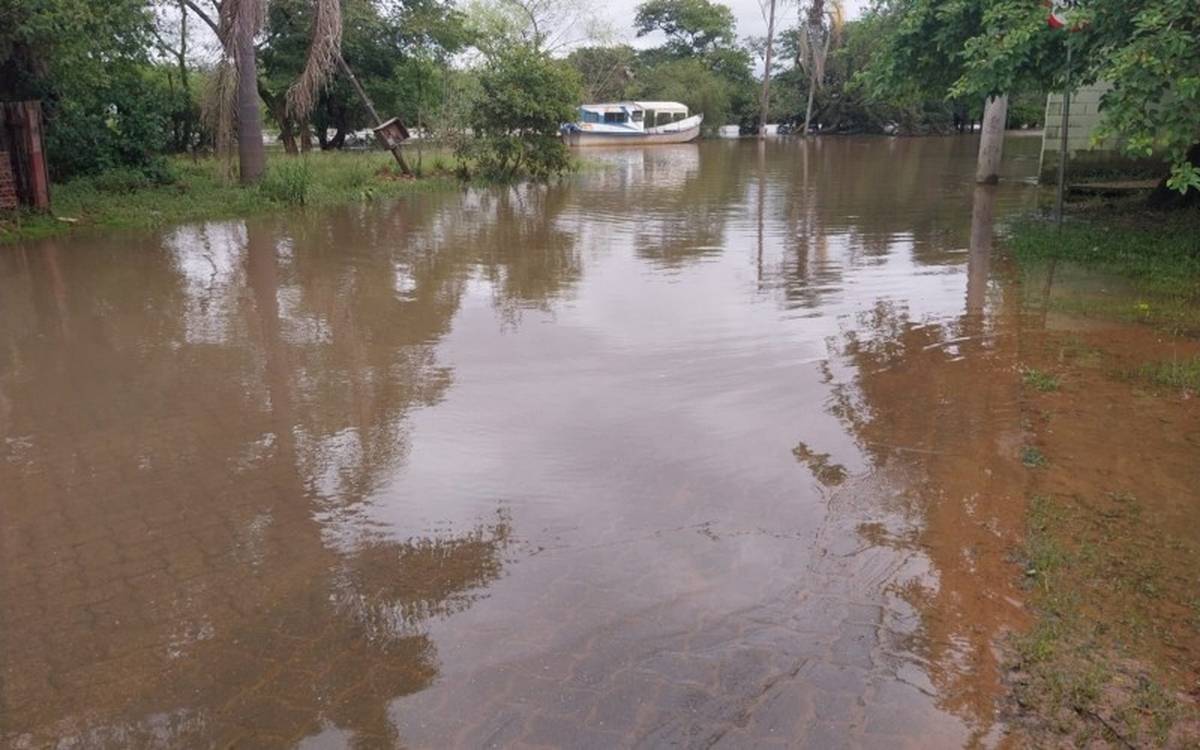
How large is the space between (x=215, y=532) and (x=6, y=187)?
11996mm

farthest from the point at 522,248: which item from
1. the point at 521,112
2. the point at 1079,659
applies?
the point at 1079,659

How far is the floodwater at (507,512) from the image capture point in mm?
3346

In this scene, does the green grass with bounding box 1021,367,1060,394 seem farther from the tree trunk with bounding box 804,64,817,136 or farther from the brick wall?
the tree trunk with bounding box 804,64,817,136

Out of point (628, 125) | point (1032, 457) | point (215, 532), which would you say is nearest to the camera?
point (215, 532)

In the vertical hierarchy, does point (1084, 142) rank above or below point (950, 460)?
above

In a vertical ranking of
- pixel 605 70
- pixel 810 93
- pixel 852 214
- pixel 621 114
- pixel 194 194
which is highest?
pixel 605 70

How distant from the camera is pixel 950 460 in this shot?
5336mm

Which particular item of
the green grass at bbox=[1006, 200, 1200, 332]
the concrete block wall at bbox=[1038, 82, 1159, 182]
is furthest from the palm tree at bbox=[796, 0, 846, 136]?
the green grass at bbox=[1006, 200, 1200, 332]

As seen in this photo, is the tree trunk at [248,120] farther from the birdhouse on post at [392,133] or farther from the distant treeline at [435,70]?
the birdhouse on post at [392,133]

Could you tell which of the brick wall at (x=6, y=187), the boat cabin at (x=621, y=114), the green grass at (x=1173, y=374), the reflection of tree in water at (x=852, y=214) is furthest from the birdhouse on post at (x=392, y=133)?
the boat cabin at (x=621, y=114)

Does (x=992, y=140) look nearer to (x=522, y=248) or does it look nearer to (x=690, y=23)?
(x=522, y=248)

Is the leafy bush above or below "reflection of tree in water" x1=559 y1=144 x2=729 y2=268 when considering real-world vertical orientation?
above

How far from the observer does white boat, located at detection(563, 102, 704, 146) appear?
45250 millimetres

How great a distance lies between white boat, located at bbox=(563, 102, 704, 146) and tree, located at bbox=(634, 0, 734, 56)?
17.5m
